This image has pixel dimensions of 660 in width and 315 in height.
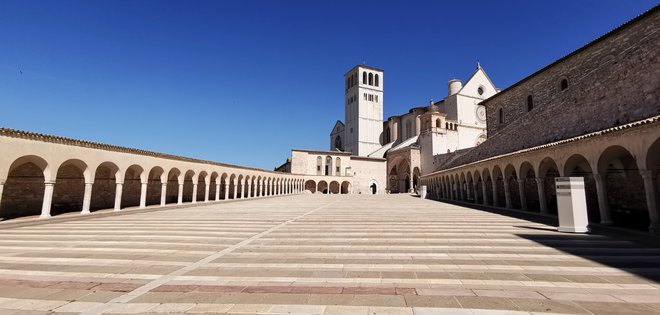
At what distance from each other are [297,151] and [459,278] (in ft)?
154

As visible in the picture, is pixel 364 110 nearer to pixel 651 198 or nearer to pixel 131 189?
pixel 131 189

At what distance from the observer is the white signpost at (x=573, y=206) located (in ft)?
28.1

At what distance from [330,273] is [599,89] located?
54.6 feet

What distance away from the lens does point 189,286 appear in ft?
13.6

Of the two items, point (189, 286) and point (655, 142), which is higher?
point (655, 142)

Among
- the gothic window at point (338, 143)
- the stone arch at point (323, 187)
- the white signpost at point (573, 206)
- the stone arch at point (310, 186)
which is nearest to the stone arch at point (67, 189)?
the white signpost at point (573, 206)

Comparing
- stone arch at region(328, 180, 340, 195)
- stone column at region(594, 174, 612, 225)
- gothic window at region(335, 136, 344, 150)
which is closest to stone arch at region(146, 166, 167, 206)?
stone column at region(594, 174, 612, 225)

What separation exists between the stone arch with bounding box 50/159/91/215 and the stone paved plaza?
29.7ft

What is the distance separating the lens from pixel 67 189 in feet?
53.3

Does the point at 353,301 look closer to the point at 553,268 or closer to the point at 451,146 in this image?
the point at 553,268

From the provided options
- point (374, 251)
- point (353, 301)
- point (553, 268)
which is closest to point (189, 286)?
point (353, 301)

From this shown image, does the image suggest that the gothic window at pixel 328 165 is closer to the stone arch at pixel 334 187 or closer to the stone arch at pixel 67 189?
the stone arch at pixel 334 187

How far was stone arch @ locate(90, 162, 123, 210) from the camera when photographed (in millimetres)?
17406

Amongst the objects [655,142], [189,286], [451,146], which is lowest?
[189,286]
